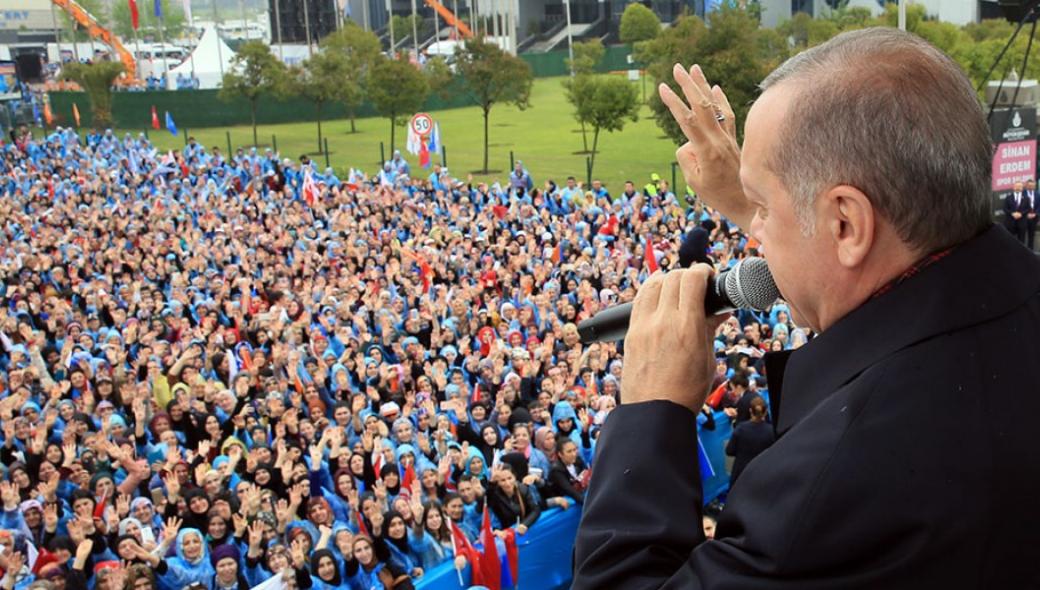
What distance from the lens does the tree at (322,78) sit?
41938mm

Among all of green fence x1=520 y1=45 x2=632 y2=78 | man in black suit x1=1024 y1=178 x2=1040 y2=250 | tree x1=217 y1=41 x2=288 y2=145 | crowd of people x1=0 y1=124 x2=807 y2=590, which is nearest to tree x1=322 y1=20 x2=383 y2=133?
tree x1=217 y1=41 x2=288 y2=145

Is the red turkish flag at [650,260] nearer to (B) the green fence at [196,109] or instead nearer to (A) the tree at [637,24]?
(B) the green fence at [196,109]

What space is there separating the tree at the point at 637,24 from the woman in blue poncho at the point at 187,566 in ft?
184

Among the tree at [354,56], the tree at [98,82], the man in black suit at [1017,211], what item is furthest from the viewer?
the tree at [98,82]

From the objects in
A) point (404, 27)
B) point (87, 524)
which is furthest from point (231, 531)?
point (404, 27)

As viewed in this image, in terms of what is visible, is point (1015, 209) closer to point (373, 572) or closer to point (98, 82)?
point (373, 572)

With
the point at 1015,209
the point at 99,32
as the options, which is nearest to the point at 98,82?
the point at 99,32

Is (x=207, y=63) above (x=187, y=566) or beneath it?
above

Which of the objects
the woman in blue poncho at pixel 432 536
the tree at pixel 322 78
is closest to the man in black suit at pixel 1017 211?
the woman in blue poncho at pixel 432 536

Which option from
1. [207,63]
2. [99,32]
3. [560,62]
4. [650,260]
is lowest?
[650,260]

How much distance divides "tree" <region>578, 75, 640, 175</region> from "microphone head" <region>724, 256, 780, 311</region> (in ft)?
96.6

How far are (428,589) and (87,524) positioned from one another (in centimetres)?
254

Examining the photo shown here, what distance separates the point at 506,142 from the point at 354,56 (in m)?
7.86

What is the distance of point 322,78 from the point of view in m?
42.1
